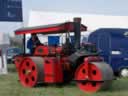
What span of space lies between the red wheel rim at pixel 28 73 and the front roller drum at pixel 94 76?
146 centimetres

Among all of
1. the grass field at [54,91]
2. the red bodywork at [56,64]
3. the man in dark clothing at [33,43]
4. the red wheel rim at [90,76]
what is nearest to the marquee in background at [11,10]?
the man in dark clothing at [33,43]

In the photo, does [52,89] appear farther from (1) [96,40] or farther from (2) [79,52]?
(1) [96,40]

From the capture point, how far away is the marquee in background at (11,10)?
3478 cm

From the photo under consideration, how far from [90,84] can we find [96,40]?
7356 mm

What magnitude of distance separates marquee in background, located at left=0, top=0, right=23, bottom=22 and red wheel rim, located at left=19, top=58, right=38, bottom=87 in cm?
1960

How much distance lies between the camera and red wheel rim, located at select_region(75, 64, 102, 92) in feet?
43.1

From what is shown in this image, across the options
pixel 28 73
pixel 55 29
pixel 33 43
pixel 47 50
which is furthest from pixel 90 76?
pixel 33 43

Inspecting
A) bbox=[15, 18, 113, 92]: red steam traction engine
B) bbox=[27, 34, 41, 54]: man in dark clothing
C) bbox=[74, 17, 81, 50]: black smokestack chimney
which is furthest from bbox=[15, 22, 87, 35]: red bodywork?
bbox=[27, 34, 41, 54]: man in dark clothing

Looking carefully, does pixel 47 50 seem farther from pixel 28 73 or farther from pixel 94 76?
pixel 94 76

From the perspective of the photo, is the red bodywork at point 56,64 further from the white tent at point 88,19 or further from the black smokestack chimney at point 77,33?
the white tent at point 88,19

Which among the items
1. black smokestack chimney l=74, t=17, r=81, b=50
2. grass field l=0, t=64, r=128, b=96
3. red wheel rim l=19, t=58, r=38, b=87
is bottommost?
grass field l=0, t=64, r=128, b=96

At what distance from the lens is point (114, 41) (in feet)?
65.9

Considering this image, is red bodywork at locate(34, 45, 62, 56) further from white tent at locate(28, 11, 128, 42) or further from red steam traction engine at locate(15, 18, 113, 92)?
white tent at locate(28, 11, 128, 42)

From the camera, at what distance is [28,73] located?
1482 centimetres
